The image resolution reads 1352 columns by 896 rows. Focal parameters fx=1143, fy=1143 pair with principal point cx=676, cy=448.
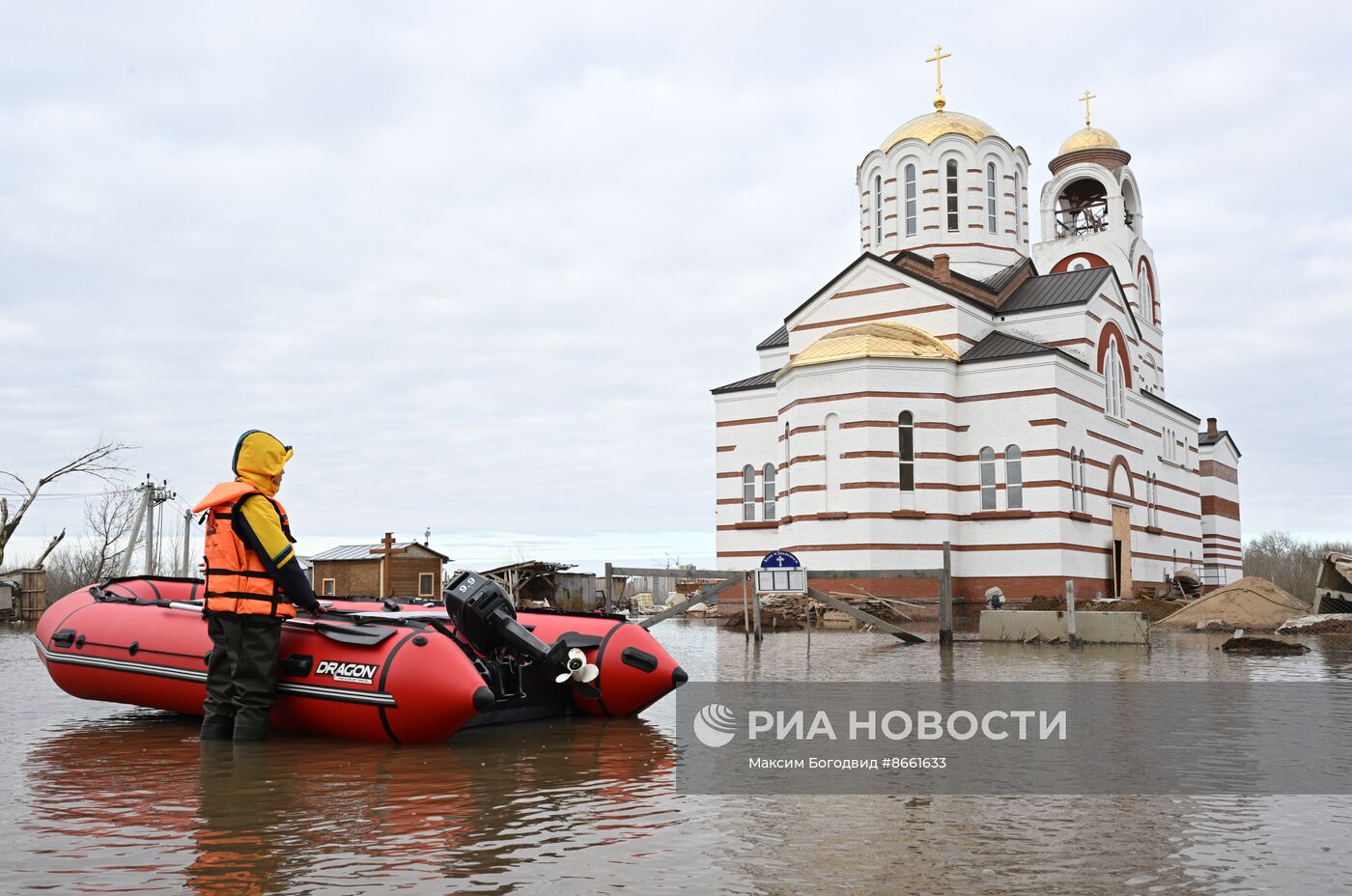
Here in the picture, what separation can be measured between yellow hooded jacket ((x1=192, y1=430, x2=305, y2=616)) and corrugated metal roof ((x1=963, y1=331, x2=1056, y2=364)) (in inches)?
1010

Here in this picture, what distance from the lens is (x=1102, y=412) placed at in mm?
34375

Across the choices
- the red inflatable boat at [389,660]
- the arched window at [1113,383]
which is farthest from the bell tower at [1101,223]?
the red inflatable boat at [389,660]

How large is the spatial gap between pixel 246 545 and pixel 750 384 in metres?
28.5

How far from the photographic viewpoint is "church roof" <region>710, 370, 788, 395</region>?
120 ft

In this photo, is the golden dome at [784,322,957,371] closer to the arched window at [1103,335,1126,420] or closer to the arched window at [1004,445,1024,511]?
the arched window at [1004,445,1024,511]

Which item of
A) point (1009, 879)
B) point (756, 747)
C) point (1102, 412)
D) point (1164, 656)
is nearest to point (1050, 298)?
point (1102, 412)

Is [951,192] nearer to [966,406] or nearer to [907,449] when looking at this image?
[966,406]

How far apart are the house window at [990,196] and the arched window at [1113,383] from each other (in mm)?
5728

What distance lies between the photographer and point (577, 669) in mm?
9539

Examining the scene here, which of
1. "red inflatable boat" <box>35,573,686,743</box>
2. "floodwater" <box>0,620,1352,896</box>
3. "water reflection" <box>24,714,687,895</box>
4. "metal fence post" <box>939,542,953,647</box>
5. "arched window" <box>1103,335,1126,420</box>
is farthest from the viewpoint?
"arched window" <box>1103,335,1126,420</box>

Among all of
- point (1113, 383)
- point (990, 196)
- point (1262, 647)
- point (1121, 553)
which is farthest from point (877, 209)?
point (1262, 647)

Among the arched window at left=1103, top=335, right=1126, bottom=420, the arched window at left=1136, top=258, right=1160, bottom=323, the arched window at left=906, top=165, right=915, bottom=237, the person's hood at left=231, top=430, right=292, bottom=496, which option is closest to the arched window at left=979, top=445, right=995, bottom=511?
the arched window at left=1103, top=335, right=1126, bottom=420

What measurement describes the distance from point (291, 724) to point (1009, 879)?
643 cm

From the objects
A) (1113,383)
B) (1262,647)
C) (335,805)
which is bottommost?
(335,805)
